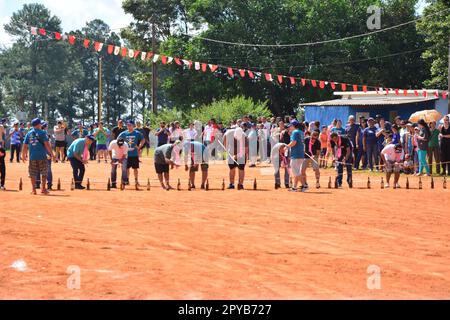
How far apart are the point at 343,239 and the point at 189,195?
26.0 ft

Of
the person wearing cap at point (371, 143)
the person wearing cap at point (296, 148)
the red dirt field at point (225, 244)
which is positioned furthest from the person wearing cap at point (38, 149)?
the person wearing cap at point (371, 143)

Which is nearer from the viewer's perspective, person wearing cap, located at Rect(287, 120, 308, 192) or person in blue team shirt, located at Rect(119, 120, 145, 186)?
person wearing cap, located at Rect(287, 120, 308, 192)

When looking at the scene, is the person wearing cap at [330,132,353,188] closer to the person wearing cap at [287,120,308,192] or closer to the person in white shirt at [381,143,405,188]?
the person in white shirt at [381,143,405,188]

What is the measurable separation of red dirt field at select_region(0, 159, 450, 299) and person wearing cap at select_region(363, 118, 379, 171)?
740 centimetres

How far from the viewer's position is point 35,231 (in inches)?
565

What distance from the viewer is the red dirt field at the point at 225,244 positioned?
9.52 meters

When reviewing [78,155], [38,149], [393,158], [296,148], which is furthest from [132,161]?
[393,158]

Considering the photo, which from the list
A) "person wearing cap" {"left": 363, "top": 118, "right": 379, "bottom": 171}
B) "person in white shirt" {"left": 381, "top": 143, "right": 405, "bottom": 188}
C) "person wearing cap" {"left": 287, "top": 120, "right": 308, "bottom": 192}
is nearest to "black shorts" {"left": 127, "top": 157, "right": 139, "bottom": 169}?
"person wearing cap" {"left": 287, "top": 120, "right": 308, "bottom": 192}

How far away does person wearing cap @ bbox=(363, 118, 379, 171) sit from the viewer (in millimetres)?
28864

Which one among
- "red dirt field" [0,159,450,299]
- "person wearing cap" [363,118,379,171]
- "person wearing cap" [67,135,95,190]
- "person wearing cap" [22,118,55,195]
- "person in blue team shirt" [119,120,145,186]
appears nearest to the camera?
"red dirt field" [0,159,450,299]

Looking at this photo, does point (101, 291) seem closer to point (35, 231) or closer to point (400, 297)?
point (400, 297)

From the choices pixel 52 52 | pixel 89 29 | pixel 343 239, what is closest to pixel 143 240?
pixel 343 239

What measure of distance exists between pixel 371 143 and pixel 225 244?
1725 cm

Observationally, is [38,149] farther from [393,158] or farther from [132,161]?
[393,158]
